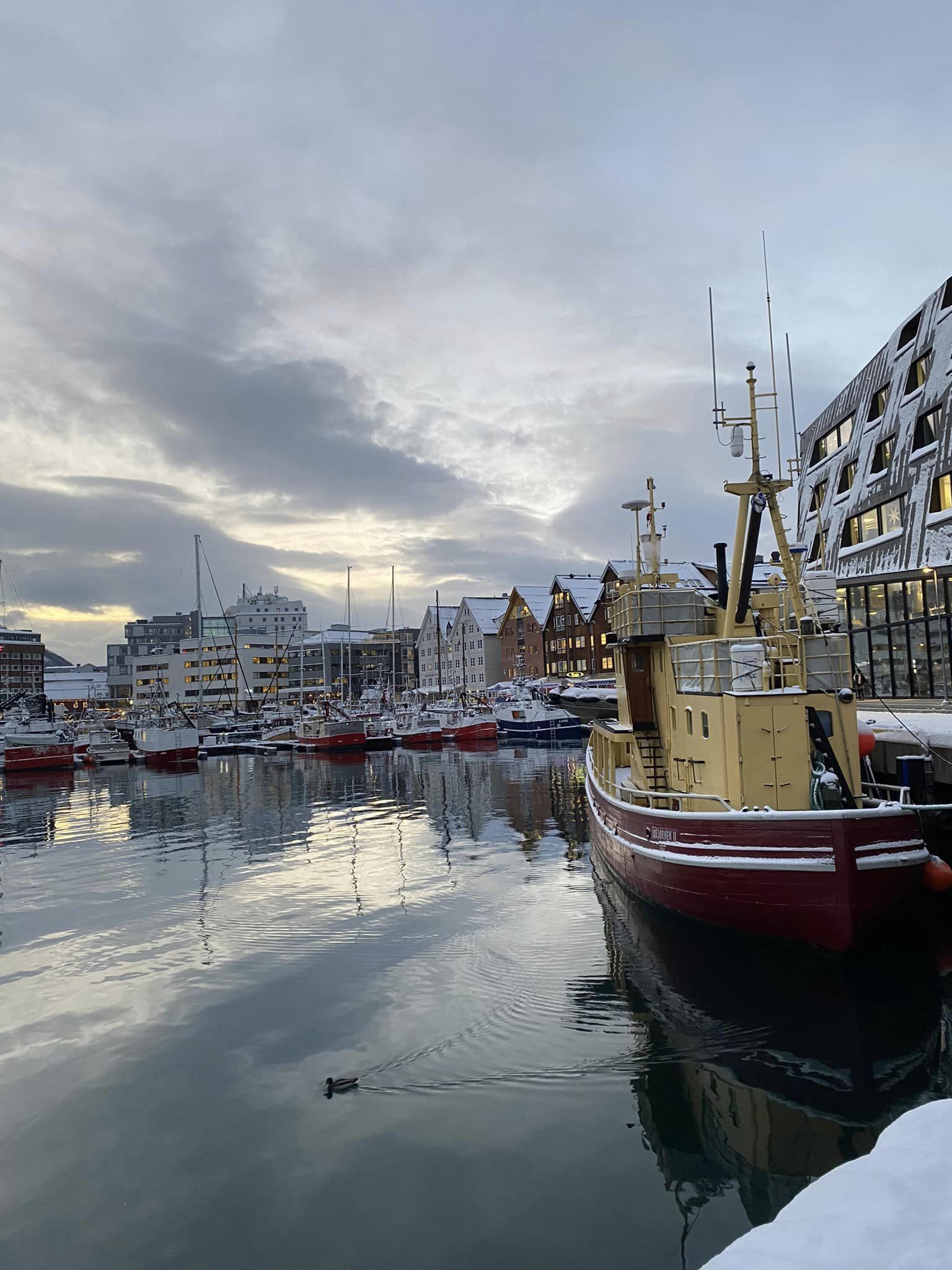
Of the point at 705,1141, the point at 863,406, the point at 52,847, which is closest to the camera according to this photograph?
the point at 705,1141

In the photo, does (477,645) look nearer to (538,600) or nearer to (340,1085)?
(538,600)

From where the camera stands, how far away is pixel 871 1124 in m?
8.57

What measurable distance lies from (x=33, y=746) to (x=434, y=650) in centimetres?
7545

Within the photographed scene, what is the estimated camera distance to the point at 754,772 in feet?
46.3

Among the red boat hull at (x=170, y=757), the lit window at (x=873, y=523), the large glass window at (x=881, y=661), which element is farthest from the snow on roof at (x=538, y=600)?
the large glass window at (x=881, y=661)

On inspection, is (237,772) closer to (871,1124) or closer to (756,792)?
(756,792)

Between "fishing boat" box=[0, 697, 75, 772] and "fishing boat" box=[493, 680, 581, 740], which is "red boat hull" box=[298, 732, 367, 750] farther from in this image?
"fishing boat" box=[0, 697, 75, 772]

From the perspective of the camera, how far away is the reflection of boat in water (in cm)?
812

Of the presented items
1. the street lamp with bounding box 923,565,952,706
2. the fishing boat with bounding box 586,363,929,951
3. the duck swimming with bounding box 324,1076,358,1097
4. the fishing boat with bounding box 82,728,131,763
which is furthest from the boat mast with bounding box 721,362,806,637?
the fishing boat with bounding box 82,728,131,763

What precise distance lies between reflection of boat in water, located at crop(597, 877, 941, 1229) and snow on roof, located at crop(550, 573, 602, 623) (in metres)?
86.8

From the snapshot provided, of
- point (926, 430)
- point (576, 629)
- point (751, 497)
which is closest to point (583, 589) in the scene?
point (576, 629)

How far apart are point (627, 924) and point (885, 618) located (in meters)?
25.2

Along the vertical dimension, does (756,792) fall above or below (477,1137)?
above

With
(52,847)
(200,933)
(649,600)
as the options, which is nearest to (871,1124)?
(649,600)
